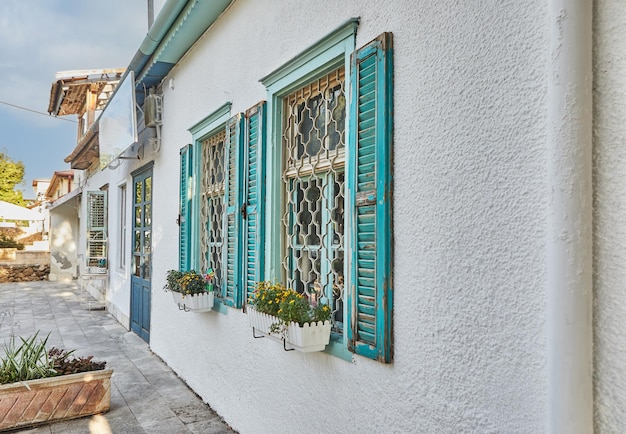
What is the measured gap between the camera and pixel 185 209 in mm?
5230

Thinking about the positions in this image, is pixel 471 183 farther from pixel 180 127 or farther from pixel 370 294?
pixel 180 127

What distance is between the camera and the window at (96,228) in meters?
10.9

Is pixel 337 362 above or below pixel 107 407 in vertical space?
above

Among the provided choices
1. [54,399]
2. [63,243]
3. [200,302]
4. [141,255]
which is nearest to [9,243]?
[63,243]

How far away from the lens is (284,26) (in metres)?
3.36

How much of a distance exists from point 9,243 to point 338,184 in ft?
69.0

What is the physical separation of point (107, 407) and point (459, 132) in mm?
3911

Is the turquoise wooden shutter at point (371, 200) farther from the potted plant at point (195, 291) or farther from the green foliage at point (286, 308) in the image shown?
the potted plant at point (195, 291)

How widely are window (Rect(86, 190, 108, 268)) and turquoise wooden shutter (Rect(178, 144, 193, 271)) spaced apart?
605 centimetres

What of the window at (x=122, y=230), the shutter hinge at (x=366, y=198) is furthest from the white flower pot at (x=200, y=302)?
the window at (x=122, y=230)

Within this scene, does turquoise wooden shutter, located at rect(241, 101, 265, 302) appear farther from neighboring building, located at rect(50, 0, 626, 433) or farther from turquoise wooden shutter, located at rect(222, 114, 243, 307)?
turquoise wooden shutter, located at rect(222, 114, 243, 307)

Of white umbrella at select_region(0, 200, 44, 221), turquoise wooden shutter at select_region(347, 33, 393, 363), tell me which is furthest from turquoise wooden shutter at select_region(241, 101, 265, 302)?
white umbrella at select_region(0, 200, 44, 221)

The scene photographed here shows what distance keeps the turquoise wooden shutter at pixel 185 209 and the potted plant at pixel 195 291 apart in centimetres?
58

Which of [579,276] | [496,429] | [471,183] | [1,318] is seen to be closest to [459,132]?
[471,183]
